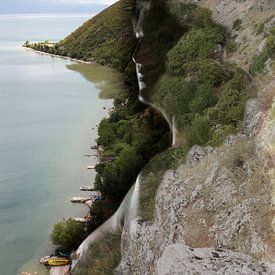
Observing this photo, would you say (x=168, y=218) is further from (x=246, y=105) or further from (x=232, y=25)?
(x=232, y=25)

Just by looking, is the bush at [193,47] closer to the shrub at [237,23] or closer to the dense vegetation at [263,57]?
the shrub at [237,23]

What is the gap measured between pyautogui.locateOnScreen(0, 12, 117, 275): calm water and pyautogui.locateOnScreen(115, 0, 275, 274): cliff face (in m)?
3.63

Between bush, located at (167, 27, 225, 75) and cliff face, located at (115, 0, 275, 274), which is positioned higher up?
bush, located at (167, 27, 225, 75)

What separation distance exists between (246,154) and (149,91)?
997mm

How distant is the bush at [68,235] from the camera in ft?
20.2

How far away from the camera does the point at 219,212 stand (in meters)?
2.93

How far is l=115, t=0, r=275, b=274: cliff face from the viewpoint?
2.42 meters

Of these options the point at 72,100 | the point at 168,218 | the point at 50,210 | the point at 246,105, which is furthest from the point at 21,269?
the point at 72,100

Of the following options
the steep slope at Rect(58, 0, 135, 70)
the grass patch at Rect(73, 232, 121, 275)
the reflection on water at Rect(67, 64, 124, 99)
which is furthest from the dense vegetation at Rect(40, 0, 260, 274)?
the steep slope at Rect(58, 0, 135, 70)

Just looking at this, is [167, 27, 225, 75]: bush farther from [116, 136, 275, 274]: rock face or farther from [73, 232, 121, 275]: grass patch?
[73, 232, 121, 275]: grass patch

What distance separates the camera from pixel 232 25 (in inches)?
203

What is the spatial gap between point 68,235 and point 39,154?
428 cm

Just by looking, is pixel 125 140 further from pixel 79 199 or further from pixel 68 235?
pixel 68 235

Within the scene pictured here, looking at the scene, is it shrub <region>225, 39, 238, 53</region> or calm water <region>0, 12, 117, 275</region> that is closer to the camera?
shrub <region>225, 39, 238, 53</region>
